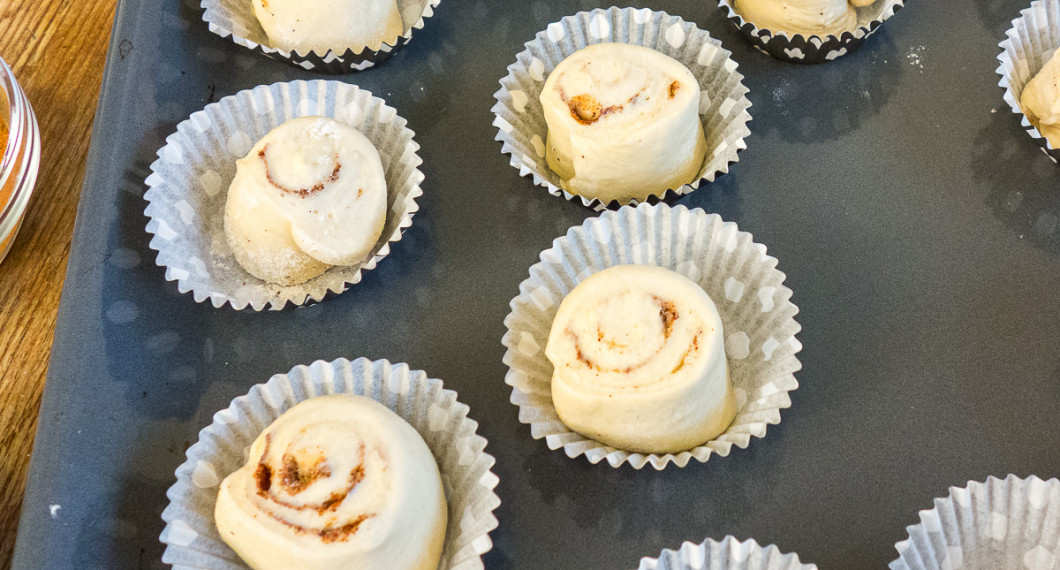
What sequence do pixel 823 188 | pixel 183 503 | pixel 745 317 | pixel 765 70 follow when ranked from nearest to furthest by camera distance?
pixel 183 503 → pixel 745 317 → pixel 823 188 → pixel 765 70

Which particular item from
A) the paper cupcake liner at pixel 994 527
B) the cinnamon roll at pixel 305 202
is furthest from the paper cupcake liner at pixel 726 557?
the cinnamon roll at pixel 305 202

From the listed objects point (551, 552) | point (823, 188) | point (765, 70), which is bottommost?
point (551, 552)

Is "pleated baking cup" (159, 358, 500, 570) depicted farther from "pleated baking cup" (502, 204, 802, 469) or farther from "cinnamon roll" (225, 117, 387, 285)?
"cinnamon roll" (225, 117, 387, 285)

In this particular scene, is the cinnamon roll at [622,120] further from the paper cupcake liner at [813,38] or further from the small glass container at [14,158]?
the small glass container at [14,158]

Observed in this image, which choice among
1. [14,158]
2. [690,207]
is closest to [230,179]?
[14,158]

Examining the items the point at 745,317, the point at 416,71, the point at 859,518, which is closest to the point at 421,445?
the point at 745,317

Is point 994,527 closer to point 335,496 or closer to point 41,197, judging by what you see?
point 335,496

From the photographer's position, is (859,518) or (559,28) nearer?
(859,518)

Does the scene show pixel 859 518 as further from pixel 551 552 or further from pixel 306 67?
pixel 306 67
